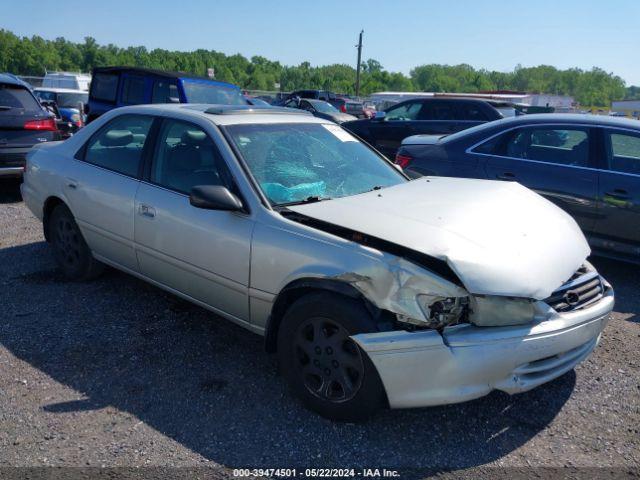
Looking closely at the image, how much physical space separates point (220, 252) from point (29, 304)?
6.57 feet

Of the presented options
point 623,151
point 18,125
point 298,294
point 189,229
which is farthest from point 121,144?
point 623,151

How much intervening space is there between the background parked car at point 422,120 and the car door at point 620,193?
6.00m

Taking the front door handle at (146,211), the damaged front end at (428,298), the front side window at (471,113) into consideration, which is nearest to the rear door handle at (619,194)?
the damaged front end at (428,298)

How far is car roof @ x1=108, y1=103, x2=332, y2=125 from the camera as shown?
150 inches

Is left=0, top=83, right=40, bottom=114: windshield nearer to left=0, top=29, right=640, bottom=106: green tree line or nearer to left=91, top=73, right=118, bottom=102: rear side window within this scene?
left=91, top=73, right=118, bottom=102: rear side window

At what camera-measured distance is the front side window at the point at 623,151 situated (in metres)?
5.24

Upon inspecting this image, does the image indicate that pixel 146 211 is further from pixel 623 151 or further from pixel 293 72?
pixel 293 72

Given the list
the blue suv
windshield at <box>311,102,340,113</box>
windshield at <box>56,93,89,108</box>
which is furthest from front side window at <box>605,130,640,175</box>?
windshield at <box>311,102,340,113</box>

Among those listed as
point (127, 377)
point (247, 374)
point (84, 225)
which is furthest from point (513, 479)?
point (84, 225)

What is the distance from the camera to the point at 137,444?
2752mm

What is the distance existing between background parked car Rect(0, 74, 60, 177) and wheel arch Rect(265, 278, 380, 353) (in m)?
6.26

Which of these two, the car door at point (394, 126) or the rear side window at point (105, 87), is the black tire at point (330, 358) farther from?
the rear side window at point (105, 87)

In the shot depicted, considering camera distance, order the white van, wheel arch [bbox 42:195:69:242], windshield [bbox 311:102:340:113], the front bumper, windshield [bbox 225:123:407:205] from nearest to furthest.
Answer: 1. the front bumper
2. windshield [bbox 225:123:407:205]
3. wheel arch [bbox 42:195:69:242]
4. windshield [bbox 311:102:340:113]
5. the white van

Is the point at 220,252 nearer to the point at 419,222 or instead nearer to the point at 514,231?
the point at 419,222
